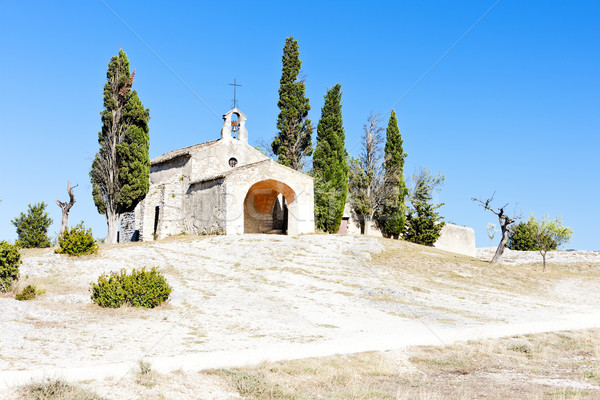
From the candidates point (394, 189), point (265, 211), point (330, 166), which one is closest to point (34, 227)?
point (265, 211)

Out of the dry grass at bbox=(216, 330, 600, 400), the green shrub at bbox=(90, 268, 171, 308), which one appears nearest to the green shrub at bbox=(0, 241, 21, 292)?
the green shrub at bbox=(90, 268, 171, 308)

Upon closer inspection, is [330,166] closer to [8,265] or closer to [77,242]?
[77,242]

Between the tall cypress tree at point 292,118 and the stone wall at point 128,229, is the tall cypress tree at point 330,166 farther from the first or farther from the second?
the stone wall at point 128,229

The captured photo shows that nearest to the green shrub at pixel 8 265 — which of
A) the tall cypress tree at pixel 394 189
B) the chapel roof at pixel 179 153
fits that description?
the chapel roof at pixel 179 153

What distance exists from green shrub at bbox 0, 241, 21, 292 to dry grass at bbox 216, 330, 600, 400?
1092 cm

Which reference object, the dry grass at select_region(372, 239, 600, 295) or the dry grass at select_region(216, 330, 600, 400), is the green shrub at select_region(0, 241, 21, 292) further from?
the dry grass at select_region(372, 239, 600, 295)

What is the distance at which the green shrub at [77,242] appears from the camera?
20922 mm

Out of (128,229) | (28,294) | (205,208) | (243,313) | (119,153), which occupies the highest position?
(119,153)

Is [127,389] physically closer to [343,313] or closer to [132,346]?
[132,346]

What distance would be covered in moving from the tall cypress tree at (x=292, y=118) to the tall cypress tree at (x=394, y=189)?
738cm

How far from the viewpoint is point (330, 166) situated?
124 ft

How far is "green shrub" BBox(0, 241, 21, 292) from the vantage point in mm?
16039

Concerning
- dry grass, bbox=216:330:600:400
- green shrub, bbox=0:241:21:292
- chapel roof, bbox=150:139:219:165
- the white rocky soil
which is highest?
chapel roof, bbox=150:139:219:165

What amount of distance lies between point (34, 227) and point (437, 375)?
103ft
